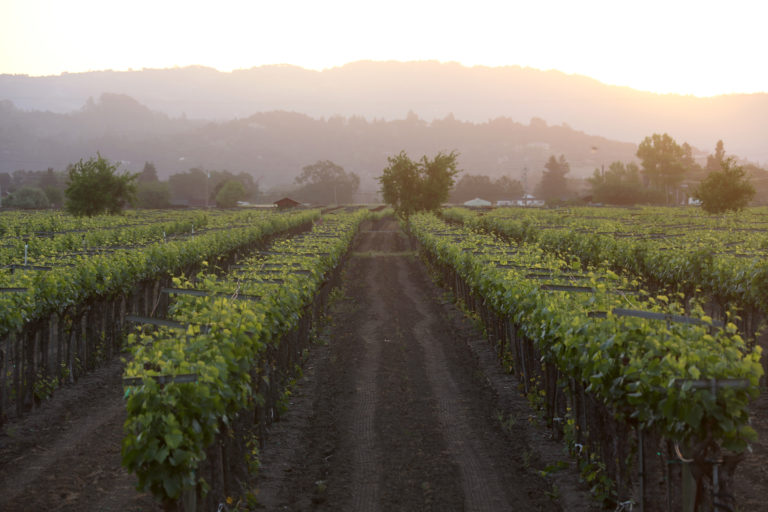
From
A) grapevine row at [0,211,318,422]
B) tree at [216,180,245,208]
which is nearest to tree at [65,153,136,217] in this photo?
grapevine row at [0,211,318,422]

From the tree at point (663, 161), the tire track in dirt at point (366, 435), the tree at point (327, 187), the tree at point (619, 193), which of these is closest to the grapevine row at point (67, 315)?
the tire track in dirt at point (366, 435)

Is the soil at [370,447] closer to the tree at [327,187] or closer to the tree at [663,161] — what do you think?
the tree at [663,161]

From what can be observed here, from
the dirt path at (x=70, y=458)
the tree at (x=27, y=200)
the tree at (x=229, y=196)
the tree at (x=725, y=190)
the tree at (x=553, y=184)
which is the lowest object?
the dirt path at (x=70, y=458)

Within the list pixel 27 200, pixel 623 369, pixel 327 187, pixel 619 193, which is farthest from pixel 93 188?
pixel 327 187

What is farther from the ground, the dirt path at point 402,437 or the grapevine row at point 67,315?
the grapevine row at point 67,315

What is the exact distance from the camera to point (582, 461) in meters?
10.8

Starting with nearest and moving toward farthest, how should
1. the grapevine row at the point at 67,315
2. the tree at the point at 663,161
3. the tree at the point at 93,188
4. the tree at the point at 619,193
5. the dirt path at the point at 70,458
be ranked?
the dirt path at the point at 70,458
the grapevine row at the point at 67,315
the tree at the point at 93,188
the tree at the point at 619,193
the tree at the point at 663,161

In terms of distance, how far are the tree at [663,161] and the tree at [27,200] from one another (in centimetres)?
11038

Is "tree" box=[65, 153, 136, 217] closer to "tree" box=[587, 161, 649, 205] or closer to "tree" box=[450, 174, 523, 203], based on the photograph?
"tree" box=[587, 161, 649, 205]

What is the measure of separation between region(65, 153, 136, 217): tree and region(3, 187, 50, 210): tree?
43.6m

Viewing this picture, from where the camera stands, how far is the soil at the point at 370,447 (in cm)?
1021

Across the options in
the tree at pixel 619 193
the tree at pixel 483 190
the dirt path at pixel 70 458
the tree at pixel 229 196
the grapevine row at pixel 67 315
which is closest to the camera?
the dirt path at pixel 70 458

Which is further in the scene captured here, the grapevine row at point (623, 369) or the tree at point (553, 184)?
the tree at point (553, 184)

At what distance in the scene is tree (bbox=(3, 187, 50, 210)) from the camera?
95688 mm
